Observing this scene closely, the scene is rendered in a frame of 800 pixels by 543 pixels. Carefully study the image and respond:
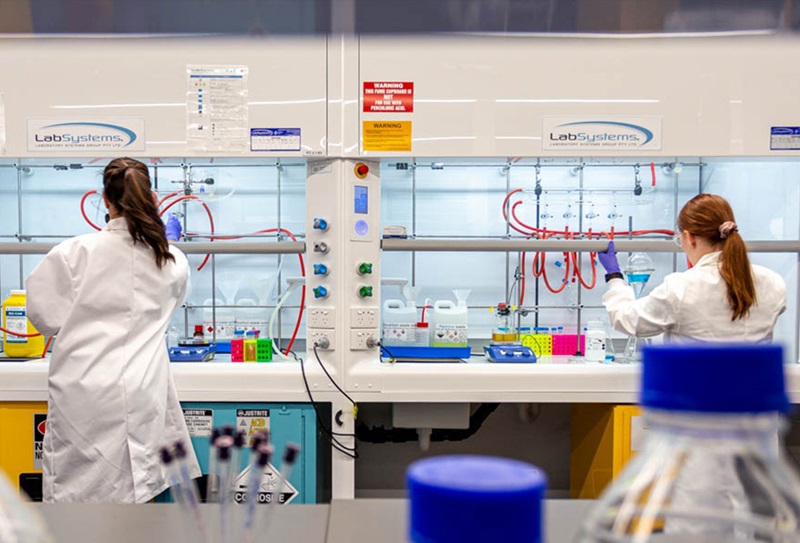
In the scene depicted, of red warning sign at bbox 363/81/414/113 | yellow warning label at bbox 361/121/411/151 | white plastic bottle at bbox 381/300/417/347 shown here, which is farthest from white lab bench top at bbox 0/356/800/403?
red warning sign at bbox 363/81/414/113

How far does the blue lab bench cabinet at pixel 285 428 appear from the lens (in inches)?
91.3

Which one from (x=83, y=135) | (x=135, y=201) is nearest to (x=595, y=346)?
(x=135, y=201)

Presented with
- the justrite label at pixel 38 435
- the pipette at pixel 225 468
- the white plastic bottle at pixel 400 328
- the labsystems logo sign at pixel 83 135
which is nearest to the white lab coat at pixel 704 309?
the white plastic bottle at pixel 400 328

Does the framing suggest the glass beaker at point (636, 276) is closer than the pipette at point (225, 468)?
No

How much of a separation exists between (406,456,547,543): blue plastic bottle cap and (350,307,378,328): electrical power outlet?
1.98 metres

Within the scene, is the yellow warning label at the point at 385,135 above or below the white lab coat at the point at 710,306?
above

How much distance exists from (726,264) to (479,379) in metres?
0.91

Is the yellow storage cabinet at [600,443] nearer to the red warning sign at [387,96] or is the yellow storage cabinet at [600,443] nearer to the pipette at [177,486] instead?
the red warning sign at [387,96]

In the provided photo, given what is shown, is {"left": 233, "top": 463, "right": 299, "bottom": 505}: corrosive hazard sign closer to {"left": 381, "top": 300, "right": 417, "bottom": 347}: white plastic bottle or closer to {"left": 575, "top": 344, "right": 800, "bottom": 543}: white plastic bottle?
{"left": 381, "top": 300, "right": 417, "bottom": 347}: white plastic bottle

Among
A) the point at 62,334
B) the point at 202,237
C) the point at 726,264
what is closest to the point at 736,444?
the point at 726,264

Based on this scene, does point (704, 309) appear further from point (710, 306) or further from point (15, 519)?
point (15, 519)

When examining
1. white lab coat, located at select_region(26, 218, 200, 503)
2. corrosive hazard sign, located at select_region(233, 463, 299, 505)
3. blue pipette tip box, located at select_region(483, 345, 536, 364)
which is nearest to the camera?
white lab coat, located at select_region(26, 218, 200, 503)

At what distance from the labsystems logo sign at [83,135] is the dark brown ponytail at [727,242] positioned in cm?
198

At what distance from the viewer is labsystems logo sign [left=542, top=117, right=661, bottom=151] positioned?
2.33 meters
